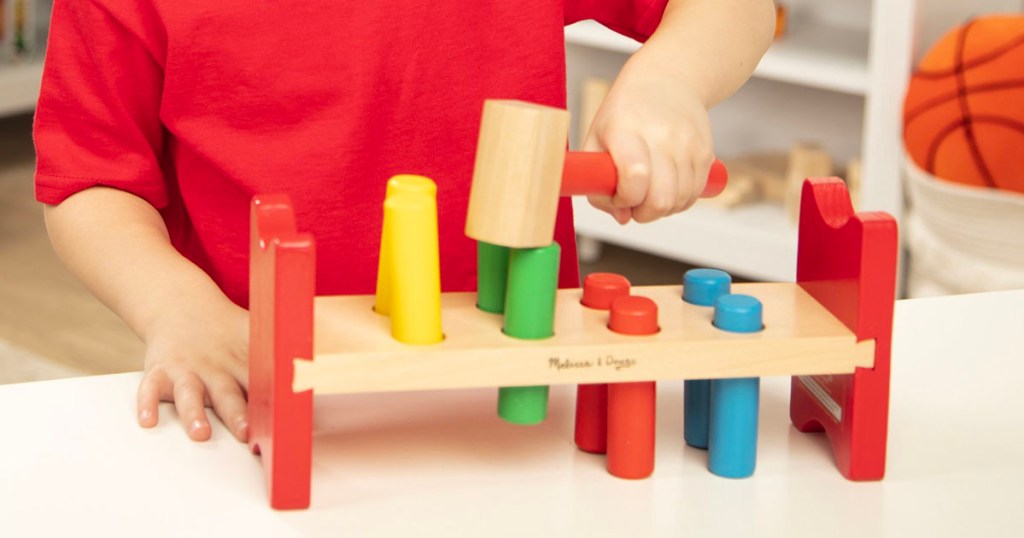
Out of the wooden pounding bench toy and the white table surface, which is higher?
the wooden pounding bench toy

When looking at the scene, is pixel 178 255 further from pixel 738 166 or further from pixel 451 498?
pixel 738 166

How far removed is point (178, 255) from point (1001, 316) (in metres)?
0.49

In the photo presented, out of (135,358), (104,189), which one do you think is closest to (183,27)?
(104,189)

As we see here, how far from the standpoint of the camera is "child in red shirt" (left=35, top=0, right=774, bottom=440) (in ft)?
2.59

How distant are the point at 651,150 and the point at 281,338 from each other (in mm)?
197

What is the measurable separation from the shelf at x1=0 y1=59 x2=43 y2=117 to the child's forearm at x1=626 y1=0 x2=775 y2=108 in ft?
7.82

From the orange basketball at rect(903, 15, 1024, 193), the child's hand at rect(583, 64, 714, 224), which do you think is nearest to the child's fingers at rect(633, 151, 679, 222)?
the child's hand at rect(583, 64, 714, 224)

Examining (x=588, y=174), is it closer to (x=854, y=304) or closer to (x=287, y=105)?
(x=854, y=304)

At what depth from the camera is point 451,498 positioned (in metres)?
0.57

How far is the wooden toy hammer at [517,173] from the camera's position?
21.1 inches

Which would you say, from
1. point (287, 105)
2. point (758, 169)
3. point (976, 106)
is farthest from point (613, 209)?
point (758, 169)

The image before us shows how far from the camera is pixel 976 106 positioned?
174 cm

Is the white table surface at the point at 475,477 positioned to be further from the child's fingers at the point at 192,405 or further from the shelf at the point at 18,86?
the shelf at the point at 18,86

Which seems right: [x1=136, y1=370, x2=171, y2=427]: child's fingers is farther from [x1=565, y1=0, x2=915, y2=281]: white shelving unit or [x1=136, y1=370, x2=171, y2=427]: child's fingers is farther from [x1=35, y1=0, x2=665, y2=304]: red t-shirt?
[x1=565, y1=0, x2=915, y2=281]: white shelving unit
